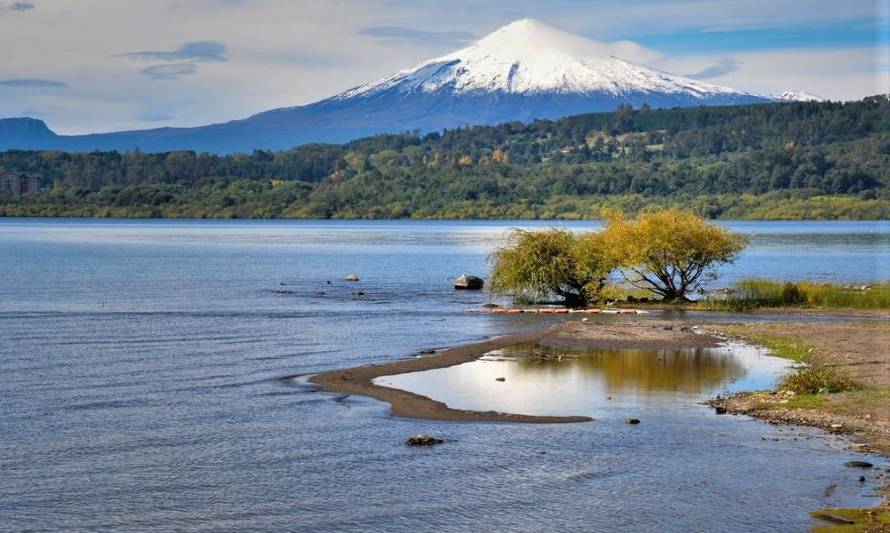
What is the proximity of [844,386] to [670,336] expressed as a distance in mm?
14381

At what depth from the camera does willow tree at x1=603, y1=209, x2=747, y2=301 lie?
5984cm

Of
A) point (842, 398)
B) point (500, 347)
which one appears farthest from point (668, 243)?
point (842, 398)

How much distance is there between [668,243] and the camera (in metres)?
60.0

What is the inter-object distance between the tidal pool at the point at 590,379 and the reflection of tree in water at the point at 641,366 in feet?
0.10

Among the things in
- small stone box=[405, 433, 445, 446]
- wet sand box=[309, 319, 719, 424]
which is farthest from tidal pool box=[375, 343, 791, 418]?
small stone box=[405, 433, 445, 446]

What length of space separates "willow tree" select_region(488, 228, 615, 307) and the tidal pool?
59.1 ft

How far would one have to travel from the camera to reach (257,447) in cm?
2555

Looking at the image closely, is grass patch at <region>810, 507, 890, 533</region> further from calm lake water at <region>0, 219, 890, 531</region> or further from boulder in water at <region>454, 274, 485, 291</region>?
boulder in water at <region>454, 274, 485, 291</region>

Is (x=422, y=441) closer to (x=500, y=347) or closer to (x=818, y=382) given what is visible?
(x=818, y=382)

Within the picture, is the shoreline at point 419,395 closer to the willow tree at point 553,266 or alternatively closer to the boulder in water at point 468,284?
the willow tree at point 553,266

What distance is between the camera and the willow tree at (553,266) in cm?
6000

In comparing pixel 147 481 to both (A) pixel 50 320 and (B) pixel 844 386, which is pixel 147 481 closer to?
(B) pixel 844 386

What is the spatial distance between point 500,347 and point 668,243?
20019 millimetres

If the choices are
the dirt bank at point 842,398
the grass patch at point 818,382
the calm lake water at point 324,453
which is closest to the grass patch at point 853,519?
the calm lake water at point 324,453
